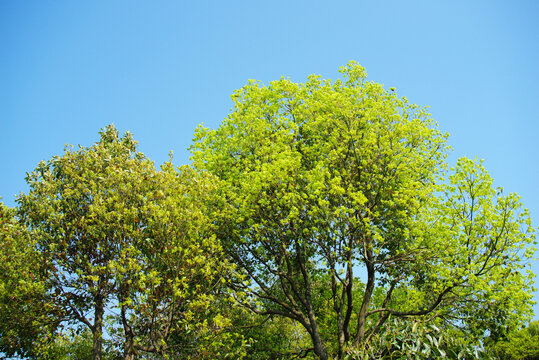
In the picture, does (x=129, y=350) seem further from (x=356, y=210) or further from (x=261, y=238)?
(x=356, y=210)

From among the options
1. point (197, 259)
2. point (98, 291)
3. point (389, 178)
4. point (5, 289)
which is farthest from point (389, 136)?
Answer: point (5, 289)

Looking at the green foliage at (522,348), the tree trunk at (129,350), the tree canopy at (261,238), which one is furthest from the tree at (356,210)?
the green foliage at (522,348)

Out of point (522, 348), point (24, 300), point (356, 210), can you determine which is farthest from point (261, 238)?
point (522, 348)

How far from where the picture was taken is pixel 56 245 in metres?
17.8

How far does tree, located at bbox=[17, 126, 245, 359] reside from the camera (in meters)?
17.4

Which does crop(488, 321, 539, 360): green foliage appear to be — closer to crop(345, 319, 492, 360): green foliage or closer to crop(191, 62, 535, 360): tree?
crop(191, 62, 535, 360): tree

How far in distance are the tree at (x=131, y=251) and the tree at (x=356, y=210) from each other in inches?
141

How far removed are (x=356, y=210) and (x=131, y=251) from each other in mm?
12515

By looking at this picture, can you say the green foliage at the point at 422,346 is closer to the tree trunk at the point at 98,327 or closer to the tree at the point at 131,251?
the tree at the point at 131,251

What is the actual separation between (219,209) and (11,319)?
1070 cm

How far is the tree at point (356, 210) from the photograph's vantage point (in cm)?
2009

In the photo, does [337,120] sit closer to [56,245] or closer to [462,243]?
[462,243]

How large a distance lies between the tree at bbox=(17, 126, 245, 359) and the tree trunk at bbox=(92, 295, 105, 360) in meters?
0.04

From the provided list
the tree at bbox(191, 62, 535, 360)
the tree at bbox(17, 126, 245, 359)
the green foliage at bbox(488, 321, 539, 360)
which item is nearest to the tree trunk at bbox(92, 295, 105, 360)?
the tree at bbox(17, 126, 245, 359)
